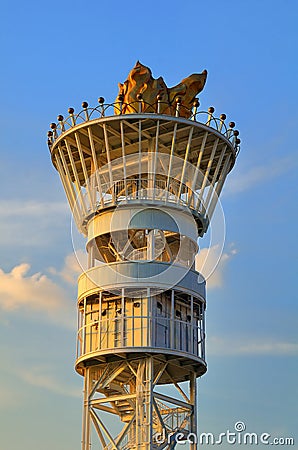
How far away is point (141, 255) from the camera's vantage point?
60.3m

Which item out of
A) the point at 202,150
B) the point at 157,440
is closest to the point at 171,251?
the point at 202,150

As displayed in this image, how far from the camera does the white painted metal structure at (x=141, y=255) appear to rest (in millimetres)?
57188

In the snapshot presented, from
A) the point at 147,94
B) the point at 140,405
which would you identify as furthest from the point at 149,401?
the point at 147,94

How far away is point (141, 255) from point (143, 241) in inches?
68.6

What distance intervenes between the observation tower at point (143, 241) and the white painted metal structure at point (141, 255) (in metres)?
0.07

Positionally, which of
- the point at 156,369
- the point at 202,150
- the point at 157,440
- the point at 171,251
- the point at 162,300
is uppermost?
the point at 202,150

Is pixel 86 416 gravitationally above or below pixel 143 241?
below

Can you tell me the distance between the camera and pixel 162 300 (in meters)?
58.3

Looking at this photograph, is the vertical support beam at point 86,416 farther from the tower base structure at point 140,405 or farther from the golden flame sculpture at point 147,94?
the golden flame sculpture at point 147,94

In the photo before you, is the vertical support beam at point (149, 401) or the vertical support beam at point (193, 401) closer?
the vertical support beam at point (149, 401)

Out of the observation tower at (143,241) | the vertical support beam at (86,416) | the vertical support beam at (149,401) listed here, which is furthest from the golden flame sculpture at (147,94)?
the vertical support beam at (86,416)

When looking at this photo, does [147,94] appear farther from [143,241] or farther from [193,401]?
[193,401]

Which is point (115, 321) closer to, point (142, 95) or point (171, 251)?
point (171, 251)

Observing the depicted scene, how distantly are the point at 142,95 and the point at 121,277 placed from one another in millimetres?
11466
